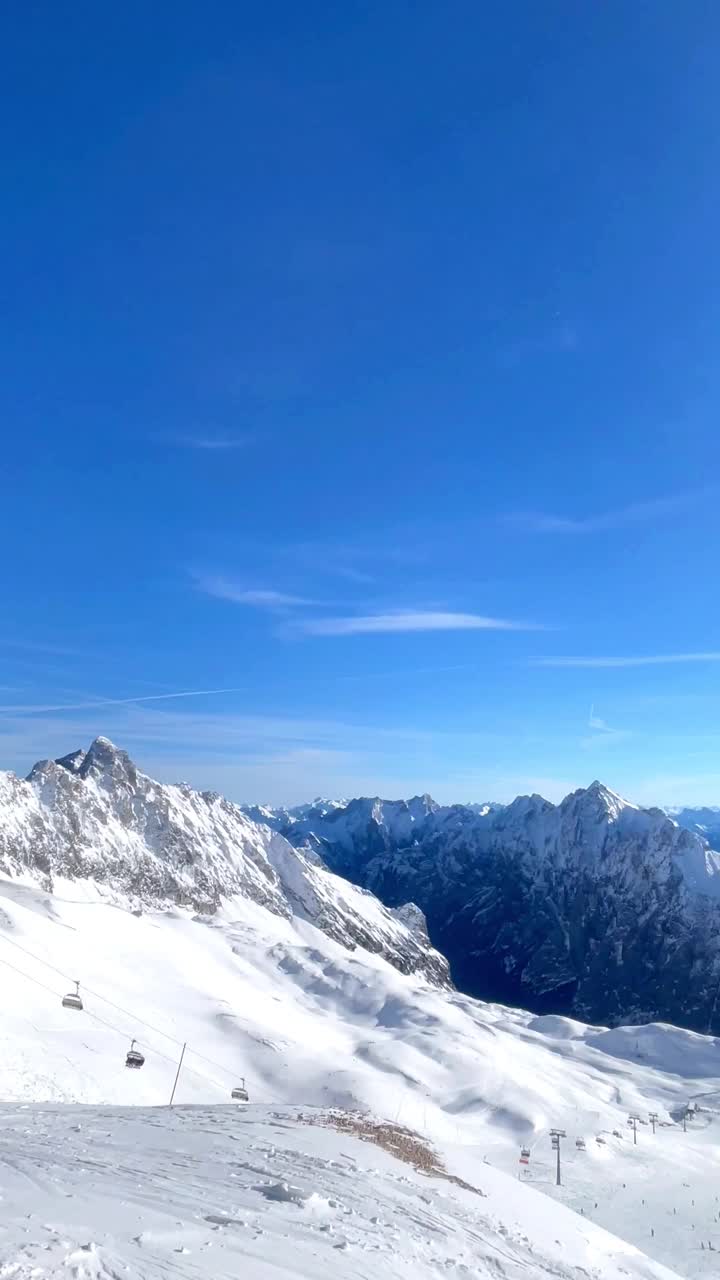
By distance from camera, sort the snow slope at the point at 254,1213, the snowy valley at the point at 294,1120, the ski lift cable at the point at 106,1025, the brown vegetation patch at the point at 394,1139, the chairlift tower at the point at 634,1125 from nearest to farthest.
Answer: the snow slope at the point at 254,1213 → the snowy valley at the point at 294,1120 → the brown vegetation patch at the point at 394,1139 → the ski lift cable at the point at 106,1025 → the chairlift tower at the point at 634,1125

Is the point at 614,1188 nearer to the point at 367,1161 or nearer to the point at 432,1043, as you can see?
the point at 367,1161

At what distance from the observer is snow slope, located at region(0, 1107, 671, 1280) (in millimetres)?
14227

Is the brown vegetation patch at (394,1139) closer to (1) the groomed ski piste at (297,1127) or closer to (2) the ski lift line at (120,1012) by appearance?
(1) the groomed ski piste at (297,1127)

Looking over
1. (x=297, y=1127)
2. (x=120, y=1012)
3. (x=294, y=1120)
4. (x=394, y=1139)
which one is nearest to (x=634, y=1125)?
(x=120, y=1012)

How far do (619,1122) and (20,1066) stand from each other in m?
76.2

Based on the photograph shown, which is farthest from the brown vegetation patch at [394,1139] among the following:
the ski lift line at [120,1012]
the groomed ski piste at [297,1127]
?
the ski lift line at [120,1012]

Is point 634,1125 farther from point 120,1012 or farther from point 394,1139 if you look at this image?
point 394,1139

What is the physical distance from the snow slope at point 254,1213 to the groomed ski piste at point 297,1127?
0.08m

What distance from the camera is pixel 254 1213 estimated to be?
17.7 m

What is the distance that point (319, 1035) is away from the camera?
105812 millimetres

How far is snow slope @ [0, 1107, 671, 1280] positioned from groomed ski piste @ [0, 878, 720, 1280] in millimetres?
82

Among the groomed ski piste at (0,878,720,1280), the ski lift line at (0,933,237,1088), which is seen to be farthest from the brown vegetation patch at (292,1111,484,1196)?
the ski lift line at (0,933,237,1088)

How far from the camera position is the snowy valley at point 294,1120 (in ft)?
55.0

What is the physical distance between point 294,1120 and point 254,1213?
1771 centimetres
